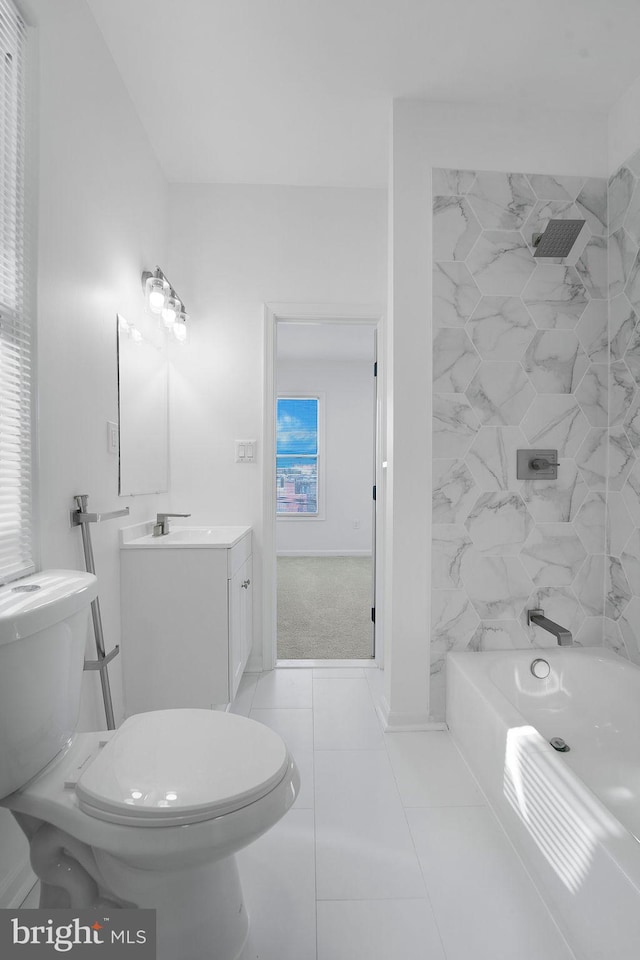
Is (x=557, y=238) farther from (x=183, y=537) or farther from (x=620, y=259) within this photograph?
(x=183, y=537)

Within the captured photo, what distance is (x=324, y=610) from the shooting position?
3869 millimetres

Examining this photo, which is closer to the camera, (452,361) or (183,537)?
(452,361)

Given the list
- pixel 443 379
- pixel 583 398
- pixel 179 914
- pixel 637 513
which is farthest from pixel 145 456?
pixel 637 513

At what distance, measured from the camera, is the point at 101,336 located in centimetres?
179

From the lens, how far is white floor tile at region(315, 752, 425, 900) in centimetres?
130

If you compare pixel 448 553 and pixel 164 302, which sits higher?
pixel 164 302

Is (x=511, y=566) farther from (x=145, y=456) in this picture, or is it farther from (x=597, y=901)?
(x=145, y=456)

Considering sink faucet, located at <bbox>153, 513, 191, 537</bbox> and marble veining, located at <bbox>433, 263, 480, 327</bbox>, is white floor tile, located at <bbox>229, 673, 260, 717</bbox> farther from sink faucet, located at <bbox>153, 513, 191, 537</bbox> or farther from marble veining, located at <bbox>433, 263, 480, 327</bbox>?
marble veining, located at <bbox>433, 263, 480, 327</bbox>

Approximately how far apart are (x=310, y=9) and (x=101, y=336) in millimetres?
1300

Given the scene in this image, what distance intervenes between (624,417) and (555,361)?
1.14 ft

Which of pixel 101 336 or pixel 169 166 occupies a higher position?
pixel 169 166

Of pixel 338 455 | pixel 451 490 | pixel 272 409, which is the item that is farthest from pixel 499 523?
pixel 338 455

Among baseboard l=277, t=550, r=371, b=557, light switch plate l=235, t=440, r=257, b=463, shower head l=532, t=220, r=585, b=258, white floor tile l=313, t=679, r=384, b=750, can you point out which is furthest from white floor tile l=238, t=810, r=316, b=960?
baseboard l=277, t=550, r=371, b=557

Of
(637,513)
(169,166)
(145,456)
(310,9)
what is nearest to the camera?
(310,9)
